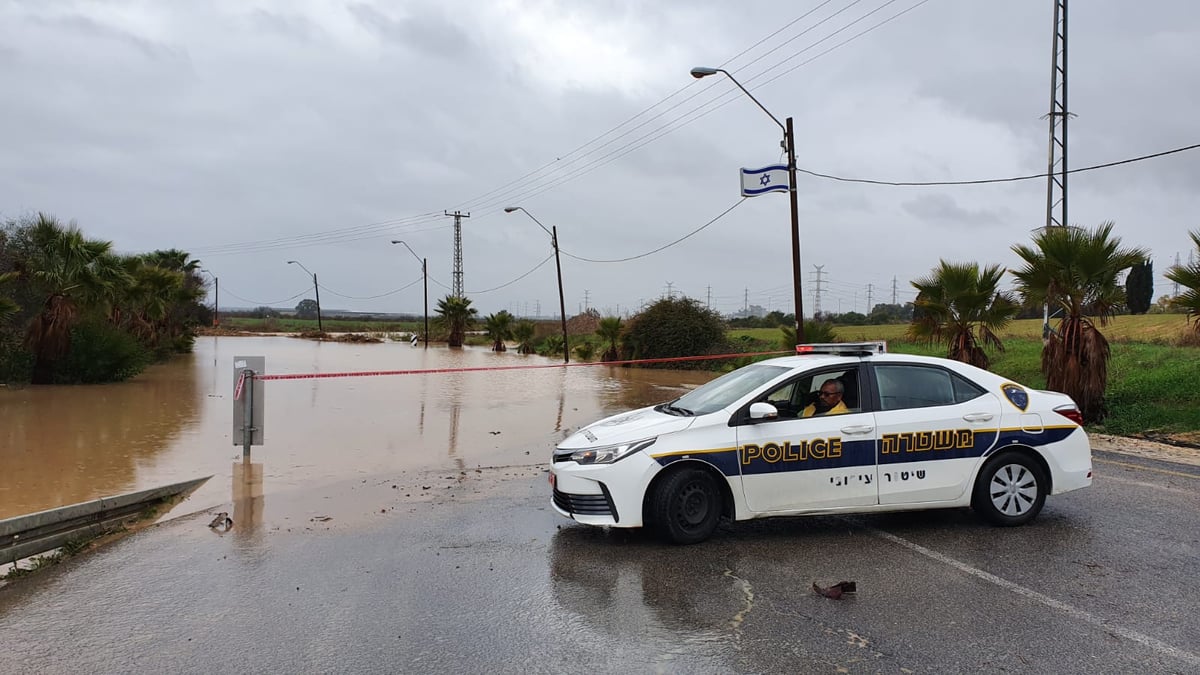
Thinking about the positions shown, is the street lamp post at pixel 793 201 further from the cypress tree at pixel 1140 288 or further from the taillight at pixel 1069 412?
the cypress tree at pixel 1140 288

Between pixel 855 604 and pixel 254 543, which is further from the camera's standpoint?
pixel 254 543

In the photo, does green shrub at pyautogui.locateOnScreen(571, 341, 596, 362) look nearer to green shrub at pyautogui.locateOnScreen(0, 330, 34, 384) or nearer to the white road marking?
green shrub at pyautogui.locateOnScreen(0, 330, 34, 384)

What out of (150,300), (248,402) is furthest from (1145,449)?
(150,300)

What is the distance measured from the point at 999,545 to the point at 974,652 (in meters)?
2.23

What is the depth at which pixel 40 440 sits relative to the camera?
42.5 ft

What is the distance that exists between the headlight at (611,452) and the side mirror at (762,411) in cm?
77

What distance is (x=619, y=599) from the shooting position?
4930 millimetres

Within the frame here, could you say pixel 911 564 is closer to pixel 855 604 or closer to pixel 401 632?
pixel 855 604

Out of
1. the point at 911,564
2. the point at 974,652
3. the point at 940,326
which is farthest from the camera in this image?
the point at 940,326

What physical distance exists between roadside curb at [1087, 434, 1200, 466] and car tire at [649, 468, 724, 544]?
749cm

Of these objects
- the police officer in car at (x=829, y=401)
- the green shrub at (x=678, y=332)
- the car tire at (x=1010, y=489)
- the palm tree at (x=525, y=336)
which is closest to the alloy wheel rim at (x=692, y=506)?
the police officer in car at (x=829, y=401)

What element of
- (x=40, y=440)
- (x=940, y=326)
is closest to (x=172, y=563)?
(x=40, y=440)

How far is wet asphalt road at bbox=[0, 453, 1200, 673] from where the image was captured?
4.06m

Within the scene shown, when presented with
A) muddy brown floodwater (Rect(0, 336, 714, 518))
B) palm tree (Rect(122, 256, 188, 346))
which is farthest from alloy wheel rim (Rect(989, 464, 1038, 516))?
palm tree (Rect(122, 256, 188, 346))
